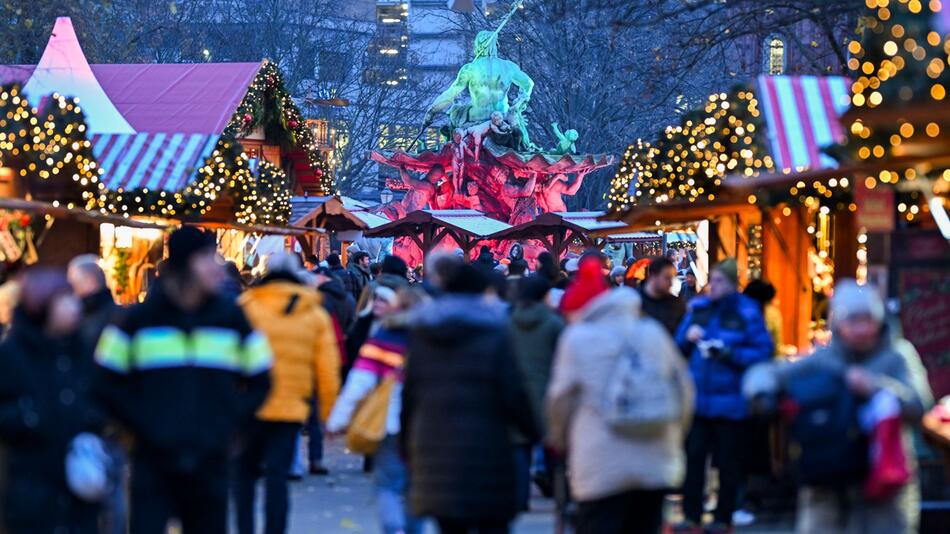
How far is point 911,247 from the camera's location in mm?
11156

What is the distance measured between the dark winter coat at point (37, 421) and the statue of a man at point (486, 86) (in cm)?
4497

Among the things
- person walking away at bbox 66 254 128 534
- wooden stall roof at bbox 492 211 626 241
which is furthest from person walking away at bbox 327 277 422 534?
wooden stall roof at bbox 492 211 626 241

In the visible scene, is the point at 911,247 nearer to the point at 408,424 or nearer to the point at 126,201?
the point at 408,424

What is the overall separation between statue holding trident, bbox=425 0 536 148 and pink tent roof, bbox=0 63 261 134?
21.3 metres

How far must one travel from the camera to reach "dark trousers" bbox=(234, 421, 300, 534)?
30.9 ft

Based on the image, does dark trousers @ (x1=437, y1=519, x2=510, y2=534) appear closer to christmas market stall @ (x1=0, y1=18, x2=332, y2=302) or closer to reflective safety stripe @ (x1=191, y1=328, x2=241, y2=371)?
reflective safety stripe @ (x1=191, y1=328, x2=241, y2=371)

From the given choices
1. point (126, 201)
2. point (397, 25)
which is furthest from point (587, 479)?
point (397, 25)

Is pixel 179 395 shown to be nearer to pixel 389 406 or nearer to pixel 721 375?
pixel 389 406

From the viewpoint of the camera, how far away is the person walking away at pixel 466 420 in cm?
748

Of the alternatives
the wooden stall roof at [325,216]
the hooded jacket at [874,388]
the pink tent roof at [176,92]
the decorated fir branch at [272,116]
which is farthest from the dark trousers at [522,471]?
the decorated fir branch at [272,116]

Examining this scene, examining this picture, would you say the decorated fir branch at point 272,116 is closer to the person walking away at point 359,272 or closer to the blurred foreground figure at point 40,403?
the person walking away at point 359,272

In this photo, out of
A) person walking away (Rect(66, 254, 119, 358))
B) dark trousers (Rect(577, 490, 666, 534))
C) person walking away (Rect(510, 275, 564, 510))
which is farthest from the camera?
person walking away (Rect(510, 275, 564, 510))

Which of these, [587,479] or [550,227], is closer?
[587,479]

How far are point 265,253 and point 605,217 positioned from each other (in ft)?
21.8
